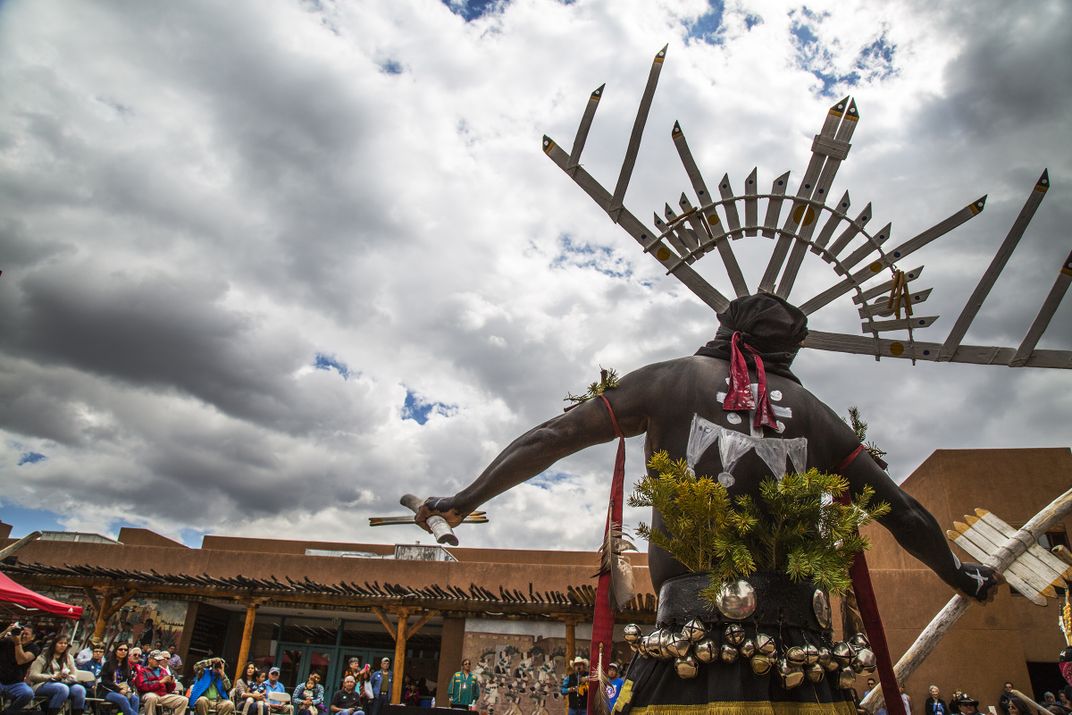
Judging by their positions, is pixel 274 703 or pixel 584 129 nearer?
pixel 584 129

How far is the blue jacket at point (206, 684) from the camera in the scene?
1130 cm

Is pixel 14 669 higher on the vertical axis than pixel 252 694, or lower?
higher

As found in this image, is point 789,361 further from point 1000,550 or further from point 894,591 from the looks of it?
point 894,591

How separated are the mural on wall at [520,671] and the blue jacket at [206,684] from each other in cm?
551

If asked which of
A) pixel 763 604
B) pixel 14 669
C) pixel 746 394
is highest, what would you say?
pixel 746 394

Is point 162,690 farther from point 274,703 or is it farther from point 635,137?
point 635,137

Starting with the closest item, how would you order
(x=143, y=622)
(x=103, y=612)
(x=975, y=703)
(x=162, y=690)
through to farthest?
(x=975, y=703) → (x=162, y=690) → (x=103, y=612) → (x=143, y=622)

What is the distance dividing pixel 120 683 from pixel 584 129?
10727 millimetres

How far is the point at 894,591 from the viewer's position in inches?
584

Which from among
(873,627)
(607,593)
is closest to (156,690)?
(607,593)

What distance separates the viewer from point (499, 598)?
15.0 meters

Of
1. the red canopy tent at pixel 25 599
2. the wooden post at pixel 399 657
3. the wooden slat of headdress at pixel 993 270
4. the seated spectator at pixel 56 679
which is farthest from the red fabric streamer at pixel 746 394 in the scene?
the wooden post at pixel 399 657

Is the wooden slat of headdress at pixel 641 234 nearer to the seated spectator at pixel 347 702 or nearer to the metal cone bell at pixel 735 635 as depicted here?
the metal cone bell at pixel 735 635

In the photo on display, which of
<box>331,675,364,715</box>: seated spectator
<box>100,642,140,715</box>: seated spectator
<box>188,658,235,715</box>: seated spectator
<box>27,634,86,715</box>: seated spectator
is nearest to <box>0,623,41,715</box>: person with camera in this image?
<box>27,634,86,715</box>: seated spectator
